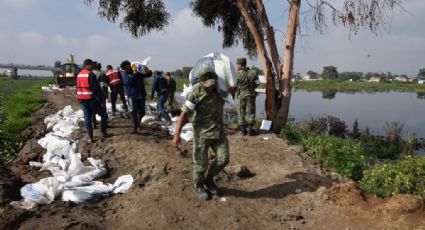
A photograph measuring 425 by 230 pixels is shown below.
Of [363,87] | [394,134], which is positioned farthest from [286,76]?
[363,87]

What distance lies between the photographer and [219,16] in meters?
11.7

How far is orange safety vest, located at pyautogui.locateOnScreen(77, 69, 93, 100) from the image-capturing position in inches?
291

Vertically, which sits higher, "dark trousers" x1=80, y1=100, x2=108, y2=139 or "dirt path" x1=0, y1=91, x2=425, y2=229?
"dark trousers" x1=80, y1=100, x2=108, y2=139

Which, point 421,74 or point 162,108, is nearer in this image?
point 162,108

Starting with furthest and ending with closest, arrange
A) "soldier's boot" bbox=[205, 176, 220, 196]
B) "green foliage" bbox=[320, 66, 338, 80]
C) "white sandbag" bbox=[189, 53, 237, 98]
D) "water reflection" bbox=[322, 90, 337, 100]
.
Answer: "green foliage" bbox=[320, 66, 338, 80], "water reflection" bbox=[322, 90, 337, 100], "white sandbag" bbox=[189, 53, 237, 98], "soldier's boot" bbox=[205, 176, 220, 196]

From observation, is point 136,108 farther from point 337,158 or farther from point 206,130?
point 337,158

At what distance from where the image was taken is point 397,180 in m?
5.43

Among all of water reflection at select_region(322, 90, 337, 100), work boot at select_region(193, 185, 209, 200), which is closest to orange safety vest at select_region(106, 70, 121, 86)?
work boot at select_region(193, 185, 209, 200)

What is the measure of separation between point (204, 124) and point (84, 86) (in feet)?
11.7

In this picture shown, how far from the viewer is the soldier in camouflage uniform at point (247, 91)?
8.45 metres

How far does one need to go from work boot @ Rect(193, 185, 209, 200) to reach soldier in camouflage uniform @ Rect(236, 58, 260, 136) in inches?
151

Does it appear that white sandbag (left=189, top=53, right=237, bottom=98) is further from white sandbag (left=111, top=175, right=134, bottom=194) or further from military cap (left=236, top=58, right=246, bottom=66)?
military cap (left=236, top=58, right=246, bottom=66)

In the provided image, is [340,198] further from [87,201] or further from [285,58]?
[285,58]

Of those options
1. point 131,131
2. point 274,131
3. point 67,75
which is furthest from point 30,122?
point 67,75
